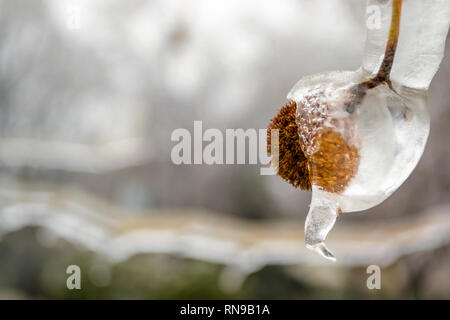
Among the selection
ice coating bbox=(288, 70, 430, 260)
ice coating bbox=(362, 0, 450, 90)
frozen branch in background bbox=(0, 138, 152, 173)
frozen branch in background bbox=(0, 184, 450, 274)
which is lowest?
ice coating bbox=(288, 70, 430, 260)

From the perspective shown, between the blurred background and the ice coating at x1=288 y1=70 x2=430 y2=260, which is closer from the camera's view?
the ice coating at x1=288 y1=70 x2=430 y2=260

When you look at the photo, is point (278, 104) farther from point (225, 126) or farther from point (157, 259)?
Result: point (157, 259)

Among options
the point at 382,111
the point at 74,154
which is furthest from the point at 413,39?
the point at 74,154

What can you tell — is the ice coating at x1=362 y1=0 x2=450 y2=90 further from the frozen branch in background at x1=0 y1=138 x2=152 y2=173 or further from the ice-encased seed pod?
the frozen branch in background at x1=0 y1=138 x2=152 y2=173

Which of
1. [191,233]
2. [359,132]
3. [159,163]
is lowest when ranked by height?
[359,132]

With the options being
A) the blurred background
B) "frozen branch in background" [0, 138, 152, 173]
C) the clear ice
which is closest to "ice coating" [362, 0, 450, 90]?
the clear ice

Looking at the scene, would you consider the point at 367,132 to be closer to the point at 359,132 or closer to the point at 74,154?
the point at 359,132

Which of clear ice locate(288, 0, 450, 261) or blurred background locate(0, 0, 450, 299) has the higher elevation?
blurred background locate(0, 0, 450, 299)
